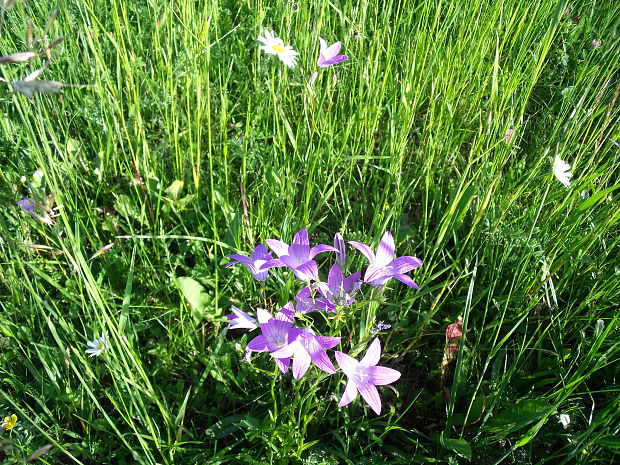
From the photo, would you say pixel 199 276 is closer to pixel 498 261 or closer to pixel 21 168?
pixel 21 168

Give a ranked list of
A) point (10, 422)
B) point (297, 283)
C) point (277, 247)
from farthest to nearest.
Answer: point (297, 283)
point (10, 422)
point (277, 247)

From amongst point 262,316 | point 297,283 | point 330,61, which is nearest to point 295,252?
point 262,316

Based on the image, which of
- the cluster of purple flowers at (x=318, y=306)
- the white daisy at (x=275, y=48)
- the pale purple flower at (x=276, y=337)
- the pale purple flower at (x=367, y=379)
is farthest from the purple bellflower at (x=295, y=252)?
the white daisy at (x=275, y=48)

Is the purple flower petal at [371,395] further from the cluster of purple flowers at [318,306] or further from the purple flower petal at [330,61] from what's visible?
the purple flower petal at [330,61]

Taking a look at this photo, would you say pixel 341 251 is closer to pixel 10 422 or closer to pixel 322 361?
pixel 322 361

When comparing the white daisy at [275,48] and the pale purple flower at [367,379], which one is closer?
the pale purple flower at [367,379]

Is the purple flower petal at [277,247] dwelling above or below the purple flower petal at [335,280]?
above
